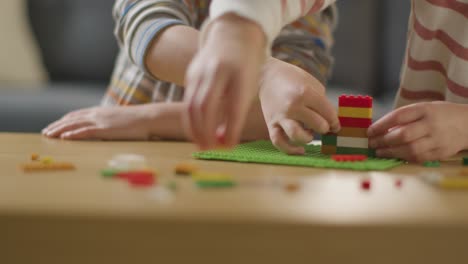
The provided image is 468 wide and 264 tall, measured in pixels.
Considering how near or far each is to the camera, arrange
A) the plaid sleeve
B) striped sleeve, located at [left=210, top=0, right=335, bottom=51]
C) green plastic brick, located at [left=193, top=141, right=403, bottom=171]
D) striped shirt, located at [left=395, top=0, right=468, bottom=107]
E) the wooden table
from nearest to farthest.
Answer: the wooden table
striped sleeve, located at [left=210, top=0, right=335, bottom=51]
green plastic brick, located at [left=193, top=141, right=403, bottom=171]
striped shirt, located at [left=395, top=0, right=468, bottom=107]
the plaid sleeve

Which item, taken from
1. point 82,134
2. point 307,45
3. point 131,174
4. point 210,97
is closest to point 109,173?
point 131,174

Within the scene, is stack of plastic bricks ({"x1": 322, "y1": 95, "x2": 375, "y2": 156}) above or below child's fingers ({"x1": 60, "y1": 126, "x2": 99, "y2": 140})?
above

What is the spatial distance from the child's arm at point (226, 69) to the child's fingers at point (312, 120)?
0.17m

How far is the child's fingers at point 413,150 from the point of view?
686mm

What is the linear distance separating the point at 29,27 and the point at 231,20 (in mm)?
2040

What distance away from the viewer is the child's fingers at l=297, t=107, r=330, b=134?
26.4 inches

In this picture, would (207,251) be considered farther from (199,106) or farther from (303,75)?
(303,75)

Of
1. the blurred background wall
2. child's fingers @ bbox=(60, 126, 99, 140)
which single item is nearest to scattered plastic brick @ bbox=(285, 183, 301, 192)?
child's fingers @ bbox=(60, 126, 99, 140)

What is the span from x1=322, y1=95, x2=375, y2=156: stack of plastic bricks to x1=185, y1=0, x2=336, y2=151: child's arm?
23cm

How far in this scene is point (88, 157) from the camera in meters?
0.69

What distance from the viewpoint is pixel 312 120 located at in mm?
675

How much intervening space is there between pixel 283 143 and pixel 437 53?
0.35 metres

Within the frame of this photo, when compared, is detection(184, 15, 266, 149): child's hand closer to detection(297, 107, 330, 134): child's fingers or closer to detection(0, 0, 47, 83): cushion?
detection(297, 107, 330, 134): child's fingers

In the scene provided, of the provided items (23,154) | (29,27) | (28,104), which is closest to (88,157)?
(23,154)
